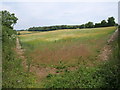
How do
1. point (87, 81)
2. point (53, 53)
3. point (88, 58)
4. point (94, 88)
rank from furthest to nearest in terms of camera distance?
point (53, 53) → point (88, 58) → point (87, 81) → point (94, 88)

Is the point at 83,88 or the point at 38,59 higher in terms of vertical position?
the point at 38,59

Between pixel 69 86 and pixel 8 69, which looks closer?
pixel 69 86

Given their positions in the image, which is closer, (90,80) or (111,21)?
(90,80)

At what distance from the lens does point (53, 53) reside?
12.4 m

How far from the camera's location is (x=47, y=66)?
971 cm

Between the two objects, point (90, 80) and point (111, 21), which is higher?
point (111, 21)

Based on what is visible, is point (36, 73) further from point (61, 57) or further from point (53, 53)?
point (53, 53)

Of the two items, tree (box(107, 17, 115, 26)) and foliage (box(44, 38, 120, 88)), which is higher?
tree (box(107, 17, 115, 26))

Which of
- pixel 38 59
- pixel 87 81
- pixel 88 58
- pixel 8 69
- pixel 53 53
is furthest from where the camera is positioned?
pixel 53 53

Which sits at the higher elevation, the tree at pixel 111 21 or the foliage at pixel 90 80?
the tree at pixel 111 21

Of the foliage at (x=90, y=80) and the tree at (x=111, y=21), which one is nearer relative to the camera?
the foliage at (x=90, y=80)

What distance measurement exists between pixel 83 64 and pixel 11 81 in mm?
5635

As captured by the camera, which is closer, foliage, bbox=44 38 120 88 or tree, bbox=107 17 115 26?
foliage, bbox=44 38 120 88

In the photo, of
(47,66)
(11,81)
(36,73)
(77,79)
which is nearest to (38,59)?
(47,66)
